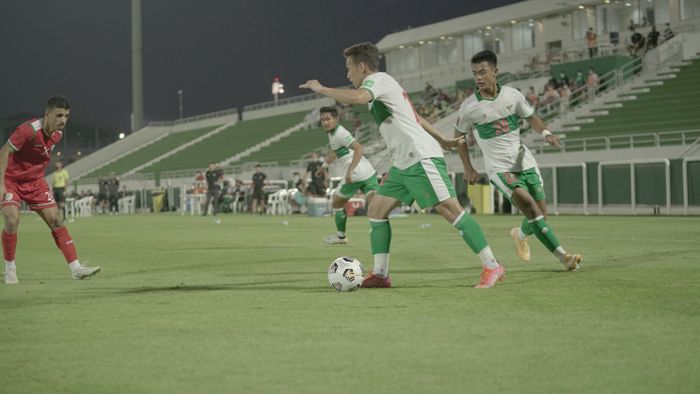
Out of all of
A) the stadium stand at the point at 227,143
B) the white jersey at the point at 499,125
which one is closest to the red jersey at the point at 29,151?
the white jersey at the point at 499,125

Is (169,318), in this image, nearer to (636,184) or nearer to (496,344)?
(496,344)

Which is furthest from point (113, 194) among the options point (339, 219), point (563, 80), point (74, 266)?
point (74, 266)

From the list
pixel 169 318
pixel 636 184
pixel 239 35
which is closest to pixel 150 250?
pixel 169 318

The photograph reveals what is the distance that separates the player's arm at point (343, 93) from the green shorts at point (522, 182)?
8.93 ft

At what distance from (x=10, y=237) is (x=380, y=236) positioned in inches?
175

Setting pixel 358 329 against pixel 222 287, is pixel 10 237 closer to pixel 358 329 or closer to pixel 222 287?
pixel 222 287

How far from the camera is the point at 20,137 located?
388 inches

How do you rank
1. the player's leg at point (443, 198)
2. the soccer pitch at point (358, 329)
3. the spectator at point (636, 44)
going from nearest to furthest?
the soccer pitch at point (358, 329)
the player's leg at point (443, 198)
the spectator at point (636, 44)

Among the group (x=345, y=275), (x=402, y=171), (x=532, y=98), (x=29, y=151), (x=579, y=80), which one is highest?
(x=579, y=80)

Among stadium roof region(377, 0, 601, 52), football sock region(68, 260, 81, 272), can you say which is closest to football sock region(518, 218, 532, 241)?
football sock region(68, 260, 81, 272)

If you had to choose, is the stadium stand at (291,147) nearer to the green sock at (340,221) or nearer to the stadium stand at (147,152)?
the stadium stand at (147,152)

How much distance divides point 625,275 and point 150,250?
8881 millimetres

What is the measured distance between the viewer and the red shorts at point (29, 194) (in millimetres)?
10047

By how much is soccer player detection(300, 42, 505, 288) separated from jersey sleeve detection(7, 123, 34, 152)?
11.1 feet
